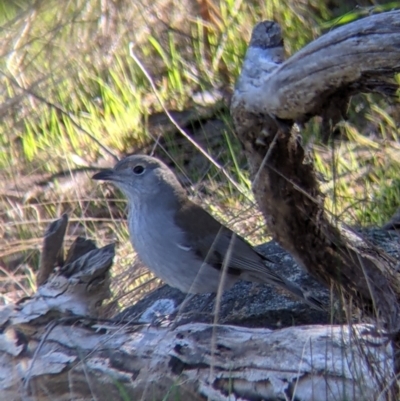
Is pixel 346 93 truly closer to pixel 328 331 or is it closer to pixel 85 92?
pixel 328 331

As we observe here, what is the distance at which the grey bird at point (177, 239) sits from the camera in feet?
16.4

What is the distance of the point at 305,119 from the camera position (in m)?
4.13

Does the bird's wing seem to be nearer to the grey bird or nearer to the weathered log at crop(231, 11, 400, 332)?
the grey bird

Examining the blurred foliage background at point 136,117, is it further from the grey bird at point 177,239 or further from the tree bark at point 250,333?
the tree bark at point 250,333

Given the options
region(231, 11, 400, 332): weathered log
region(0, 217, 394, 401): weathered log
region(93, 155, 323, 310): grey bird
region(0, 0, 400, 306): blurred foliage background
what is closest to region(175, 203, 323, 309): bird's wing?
region(93, 155, 323, 310): grey bird

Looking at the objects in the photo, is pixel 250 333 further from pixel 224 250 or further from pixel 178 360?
pixel 224 250

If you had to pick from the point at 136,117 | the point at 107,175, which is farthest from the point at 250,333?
the point at 136,117

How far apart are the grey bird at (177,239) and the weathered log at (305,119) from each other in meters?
0.41

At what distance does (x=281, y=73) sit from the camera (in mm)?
4012

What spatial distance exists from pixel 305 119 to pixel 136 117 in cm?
355

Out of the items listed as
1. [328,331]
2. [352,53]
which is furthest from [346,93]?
[328,331]

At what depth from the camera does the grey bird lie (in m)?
5.01

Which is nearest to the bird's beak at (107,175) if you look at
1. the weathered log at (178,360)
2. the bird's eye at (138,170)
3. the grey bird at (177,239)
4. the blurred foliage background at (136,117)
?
the grey bird at (177,239)

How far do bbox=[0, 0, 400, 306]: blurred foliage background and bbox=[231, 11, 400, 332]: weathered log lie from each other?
1519mm
